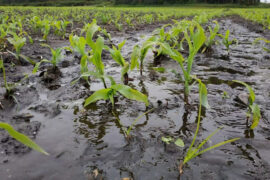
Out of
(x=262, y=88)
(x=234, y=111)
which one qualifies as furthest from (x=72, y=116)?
(x=262, y=88)

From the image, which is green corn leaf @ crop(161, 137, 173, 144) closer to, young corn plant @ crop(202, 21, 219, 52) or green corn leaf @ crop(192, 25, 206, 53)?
green corn leaf @ crop(192, 25, 206, 53)

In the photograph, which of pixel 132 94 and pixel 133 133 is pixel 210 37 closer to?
pixel 132 94

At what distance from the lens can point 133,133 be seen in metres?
1.56

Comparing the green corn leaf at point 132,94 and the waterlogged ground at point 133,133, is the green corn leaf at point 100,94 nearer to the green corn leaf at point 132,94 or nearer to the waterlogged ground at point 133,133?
the green corn leaf at point 132,94

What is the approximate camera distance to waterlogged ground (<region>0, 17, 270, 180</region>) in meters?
1.21

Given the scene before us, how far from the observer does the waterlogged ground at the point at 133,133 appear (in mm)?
1208

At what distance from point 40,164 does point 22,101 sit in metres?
1.01

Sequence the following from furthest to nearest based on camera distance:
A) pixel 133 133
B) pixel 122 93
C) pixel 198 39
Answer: pixel 198 39 → pixel 122 93 → pixel 133 133

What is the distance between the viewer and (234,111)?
1.85 meters

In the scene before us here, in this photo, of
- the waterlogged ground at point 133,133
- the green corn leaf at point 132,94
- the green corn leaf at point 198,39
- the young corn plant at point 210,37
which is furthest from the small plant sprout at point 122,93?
the young corn plant at point 210,37

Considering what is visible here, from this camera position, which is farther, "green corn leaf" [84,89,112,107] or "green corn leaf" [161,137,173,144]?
"green corn leaf" [84,89,112,107]

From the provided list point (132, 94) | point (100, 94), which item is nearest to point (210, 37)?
point (132, 94)

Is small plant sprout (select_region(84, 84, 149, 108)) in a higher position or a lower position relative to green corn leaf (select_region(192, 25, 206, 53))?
lower

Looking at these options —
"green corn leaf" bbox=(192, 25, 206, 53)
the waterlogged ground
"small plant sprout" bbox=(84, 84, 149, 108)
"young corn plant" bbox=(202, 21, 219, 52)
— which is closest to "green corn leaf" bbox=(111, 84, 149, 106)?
"small plant sprout" bbox=(84, 84, 149, 108)
